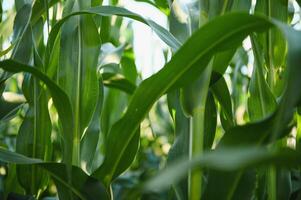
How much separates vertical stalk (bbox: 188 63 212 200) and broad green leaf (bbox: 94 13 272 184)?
52 mm

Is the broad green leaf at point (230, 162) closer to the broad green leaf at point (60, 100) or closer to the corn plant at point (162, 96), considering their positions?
the corn plant at point (162, 96)

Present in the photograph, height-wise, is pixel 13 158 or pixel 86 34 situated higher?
pixel 86 34

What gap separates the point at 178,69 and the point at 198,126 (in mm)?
109

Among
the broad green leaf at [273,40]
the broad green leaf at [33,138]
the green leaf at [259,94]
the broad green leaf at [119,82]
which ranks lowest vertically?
the broad green leaf at [33,138]

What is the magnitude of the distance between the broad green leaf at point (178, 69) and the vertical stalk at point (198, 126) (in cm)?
5

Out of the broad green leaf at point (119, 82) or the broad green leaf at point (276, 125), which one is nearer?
the broad green leaf at point (276, 125)

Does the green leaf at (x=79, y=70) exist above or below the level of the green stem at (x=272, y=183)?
above

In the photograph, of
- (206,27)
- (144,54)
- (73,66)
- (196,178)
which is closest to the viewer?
(206,27)

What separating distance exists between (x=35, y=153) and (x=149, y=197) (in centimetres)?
27

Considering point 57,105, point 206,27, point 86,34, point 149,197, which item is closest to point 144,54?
point 149,197

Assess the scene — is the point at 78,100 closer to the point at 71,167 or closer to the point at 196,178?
the point at 71,167

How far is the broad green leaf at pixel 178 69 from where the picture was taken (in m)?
0.48

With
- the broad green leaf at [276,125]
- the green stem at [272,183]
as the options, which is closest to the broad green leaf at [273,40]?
the green stem at [272,183]

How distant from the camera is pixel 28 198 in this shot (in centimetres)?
73
